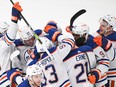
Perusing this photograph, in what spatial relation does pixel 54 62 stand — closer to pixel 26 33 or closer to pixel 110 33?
pixel 26 33

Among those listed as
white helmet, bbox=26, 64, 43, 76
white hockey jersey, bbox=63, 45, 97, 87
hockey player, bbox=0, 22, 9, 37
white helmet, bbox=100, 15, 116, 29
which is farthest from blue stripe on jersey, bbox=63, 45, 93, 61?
hockey player, bbox=0, 22, 9, 37

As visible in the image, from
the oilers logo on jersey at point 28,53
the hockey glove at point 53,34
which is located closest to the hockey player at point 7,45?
the oilers logo on jersey at point 28,53

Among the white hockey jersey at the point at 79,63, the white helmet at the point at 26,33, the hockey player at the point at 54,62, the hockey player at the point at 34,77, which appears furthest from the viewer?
the white helmet at the point at 26,33

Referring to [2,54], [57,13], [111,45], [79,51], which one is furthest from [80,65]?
[57,13]

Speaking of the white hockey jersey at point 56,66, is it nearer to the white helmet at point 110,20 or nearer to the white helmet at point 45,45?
the white helmet at point 45,45

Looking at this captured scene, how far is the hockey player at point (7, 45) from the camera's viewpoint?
3.31 meters

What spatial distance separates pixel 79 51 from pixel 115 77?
2.11 ft

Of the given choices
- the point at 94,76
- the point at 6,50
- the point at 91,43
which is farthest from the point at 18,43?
the point at 94,76

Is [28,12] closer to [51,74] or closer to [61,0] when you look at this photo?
[61,0]

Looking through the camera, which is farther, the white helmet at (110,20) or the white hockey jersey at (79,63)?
the white helmet at (110,20)

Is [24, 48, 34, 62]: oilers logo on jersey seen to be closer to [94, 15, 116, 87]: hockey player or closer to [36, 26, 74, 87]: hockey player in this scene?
[36, 26, 74, 87]: hockey player

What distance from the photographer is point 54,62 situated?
304 centimetres

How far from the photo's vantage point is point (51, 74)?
3047mm

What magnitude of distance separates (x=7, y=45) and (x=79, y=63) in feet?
2.11
